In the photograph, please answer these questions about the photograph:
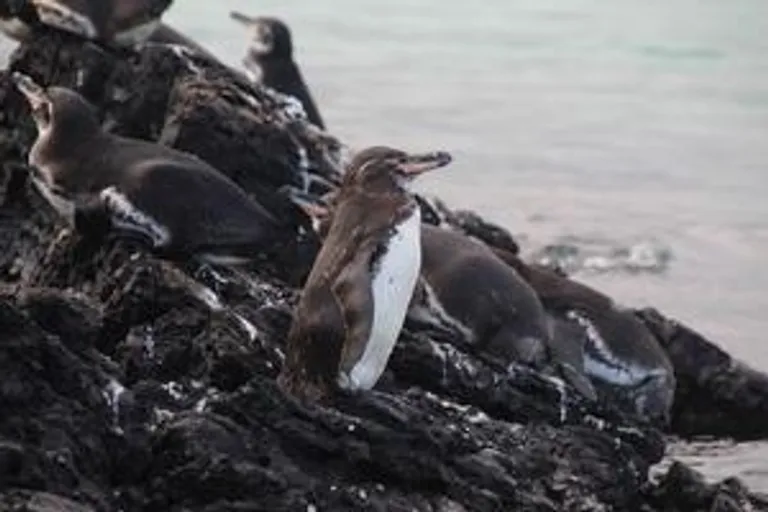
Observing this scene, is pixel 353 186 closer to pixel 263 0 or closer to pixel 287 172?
pixel 287 172

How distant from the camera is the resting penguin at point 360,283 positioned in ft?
22.3

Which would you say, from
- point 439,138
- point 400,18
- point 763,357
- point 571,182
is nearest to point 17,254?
point 763,357

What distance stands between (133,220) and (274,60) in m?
6.10

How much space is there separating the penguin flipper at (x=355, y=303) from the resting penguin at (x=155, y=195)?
108 cm

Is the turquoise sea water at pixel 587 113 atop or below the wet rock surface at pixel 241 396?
below

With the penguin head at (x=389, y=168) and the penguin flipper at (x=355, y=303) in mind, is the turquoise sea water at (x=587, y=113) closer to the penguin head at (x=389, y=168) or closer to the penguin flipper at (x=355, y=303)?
the penguin head at (x=389, y=168)

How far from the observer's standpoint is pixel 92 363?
5.86 m

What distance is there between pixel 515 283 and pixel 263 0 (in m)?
22.9

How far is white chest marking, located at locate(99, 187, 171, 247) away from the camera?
8.15 m

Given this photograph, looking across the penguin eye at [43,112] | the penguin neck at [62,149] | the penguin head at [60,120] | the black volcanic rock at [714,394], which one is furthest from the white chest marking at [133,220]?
the black volcanic rock at [714,394]

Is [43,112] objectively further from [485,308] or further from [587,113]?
[587,113]

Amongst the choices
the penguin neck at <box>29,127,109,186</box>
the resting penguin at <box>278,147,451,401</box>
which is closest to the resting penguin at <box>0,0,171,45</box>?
the penguin neck at <box>29,127,109,186</box>

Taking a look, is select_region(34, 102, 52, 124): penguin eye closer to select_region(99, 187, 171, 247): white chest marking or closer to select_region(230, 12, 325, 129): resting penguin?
select_region(99, 187, 171, 247): white chest marking

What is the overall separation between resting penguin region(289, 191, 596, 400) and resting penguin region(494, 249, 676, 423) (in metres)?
0.20
